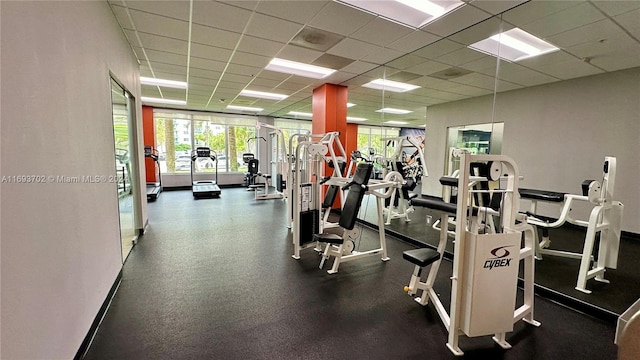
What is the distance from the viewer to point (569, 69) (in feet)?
10.4

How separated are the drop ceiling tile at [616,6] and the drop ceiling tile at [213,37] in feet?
12.4

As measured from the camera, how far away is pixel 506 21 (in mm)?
2932

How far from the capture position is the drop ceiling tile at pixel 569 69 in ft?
9.94

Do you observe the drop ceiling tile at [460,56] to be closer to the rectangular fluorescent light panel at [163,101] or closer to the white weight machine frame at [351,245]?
the white weight machine frame at [351,245]

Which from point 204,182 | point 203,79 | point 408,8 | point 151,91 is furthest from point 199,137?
point 408,8

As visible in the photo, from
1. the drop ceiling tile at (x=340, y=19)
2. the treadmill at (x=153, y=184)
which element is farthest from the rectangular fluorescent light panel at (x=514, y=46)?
the treadmill at (x=153, y=184)

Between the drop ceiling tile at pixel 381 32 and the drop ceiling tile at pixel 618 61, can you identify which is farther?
the drop ceiling tile at pixel 381 32

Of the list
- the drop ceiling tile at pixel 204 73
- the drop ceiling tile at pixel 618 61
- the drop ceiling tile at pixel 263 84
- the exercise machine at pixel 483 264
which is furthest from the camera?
the drop ceiling tile at pixel 263 84

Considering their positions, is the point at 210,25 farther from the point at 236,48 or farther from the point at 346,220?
the point at 346,220

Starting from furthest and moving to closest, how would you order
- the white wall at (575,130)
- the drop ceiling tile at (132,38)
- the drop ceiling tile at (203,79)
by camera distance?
the drop ceiling tile at (203,79) → the drop ceiling tile at (132,38) → the white wall at (575,130)

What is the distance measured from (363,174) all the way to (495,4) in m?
2.13

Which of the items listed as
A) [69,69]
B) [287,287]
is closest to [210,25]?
[69,69]

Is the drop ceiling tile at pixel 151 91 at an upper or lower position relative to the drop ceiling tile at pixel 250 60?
lower

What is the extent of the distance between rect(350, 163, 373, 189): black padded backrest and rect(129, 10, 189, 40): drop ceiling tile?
8.63 ft
